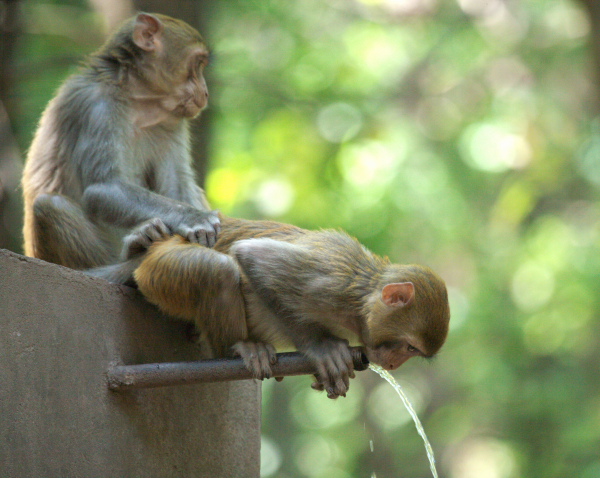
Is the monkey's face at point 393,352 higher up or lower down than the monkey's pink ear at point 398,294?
lower down

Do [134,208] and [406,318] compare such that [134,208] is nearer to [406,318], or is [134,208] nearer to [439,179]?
[406,318]

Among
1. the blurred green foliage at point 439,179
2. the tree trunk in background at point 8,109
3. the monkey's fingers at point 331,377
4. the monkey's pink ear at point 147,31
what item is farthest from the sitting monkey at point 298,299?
the blurred green foliage at point 439,179

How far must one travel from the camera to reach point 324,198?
9.76 meters

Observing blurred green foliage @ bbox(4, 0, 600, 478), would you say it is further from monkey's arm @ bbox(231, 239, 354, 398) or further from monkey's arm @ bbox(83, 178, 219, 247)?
monkey's arm @ bbox(231, 239, 354, 398)

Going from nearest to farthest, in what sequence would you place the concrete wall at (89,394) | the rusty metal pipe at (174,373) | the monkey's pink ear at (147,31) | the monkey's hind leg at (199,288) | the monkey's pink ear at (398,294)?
the concrete wall at (89,394), the rusty metal pipe at (174,373), the monkey's hind leg at (199,288), the monkey's pink ear at (398,294), the monkey's pink ear at (147,31)

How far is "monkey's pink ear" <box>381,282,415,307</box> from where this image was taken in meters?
4.14

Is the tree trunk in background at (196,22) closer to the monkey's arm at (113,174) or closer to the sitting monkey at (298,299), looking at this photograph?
the monkey's arm at (113,174)

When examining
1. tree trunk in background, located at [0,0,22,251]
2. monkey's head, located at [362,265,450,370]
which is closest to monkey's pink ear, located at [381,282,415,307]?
monkey's head, located at [362,265,450,370]

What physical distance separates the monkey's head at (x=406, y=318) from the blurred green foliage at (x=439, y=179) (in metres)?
4.55

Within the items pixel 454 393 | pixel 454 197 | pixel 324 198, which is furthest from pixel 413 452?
pixel 324 198

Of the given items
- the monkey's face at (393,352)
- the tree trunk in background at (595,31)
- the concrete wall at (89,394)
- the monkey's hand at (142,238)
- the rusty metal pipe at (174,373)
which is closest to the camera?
the concrete wall at (89,394)

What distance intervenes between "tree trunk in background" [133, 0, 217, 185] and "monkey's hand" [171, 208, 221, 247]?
2875mm

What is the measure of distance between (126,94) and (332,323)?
2095mm

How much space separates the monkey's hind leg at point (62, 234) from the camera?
456 cm
